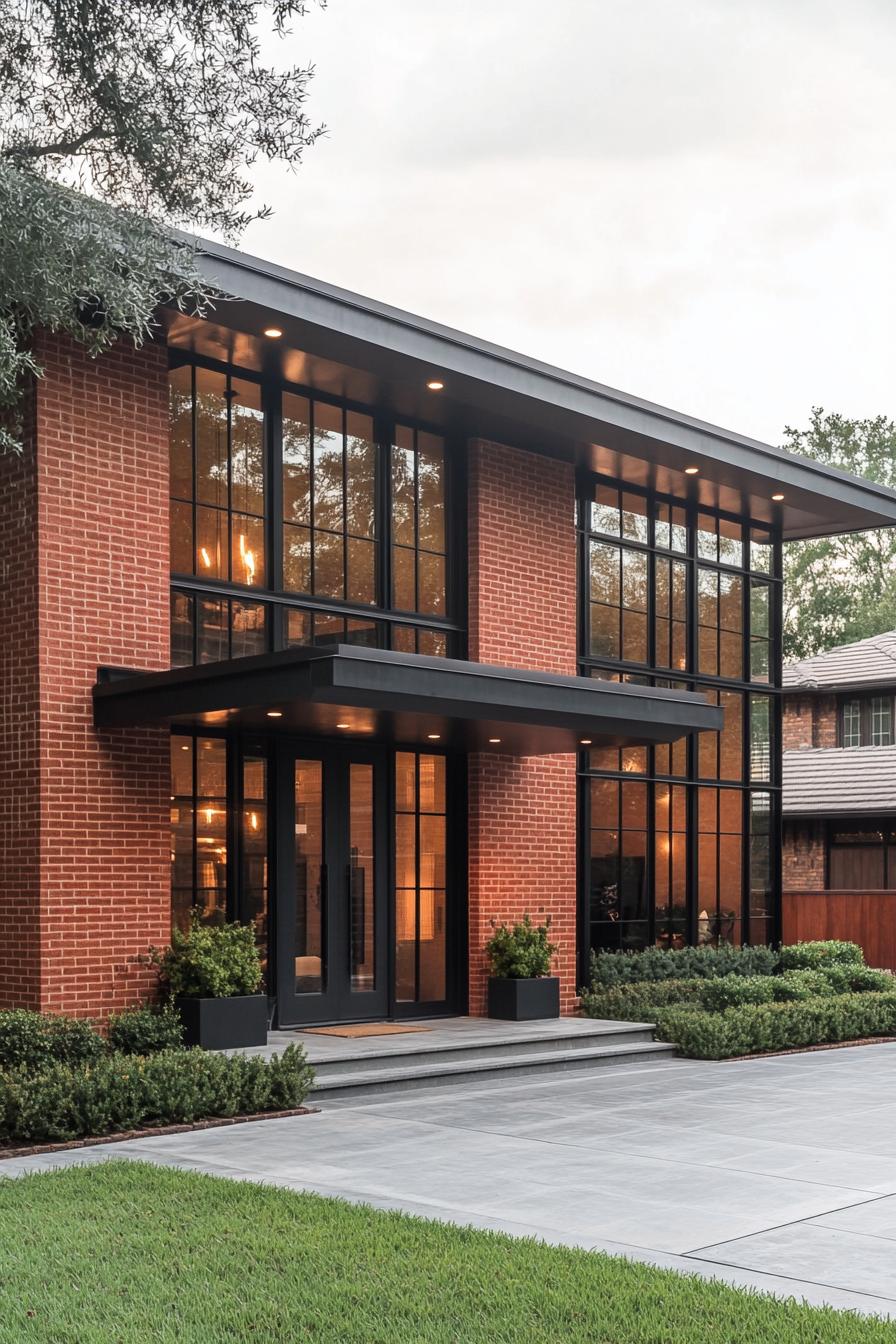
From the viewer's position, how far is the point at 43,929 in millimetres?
11727

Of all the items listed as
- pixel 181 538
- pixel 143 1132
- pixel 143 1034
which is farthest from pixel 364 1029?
pixel 181 538

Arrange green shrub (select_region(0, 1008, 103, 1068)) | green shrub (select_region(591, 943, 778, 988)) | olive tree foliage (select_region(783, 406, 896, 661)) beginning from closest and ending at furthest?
green shrub (select_region(0, 1008, 103, 1068))
green shrub (select_region(591, 943, 778, 988))
olive tree foliage (select_region(783, 406, 896, 661))

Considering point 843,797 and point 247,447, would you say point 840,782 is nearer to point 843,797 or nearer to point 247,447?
point 843,797

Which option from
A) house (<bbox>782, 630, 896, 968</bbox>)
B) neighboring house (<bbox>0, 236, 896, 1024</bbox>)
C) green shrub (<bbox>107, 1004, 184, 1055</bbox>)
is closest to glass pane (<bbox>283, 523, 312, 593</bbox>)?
neighboring house (<bbox>0, 236, 896, 1024</bbox>)

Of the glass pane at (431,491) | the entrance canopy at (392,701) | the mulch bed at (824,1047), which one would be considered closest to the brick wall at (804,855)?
the mulch bed at (824,1047)

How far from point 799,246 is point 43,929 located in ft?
79.5

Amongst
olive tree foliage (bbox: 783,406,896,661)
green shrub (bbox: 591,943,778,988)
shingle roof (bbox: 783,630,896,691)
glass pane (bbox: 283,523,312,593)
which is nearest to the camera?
glass pane (bbox: 283,523,312,593)

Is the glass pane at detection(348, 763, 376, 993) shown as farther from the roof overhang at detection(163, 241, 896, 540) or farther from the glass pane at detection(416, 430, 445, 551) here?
the roof overhang at detection(163, 241, 896, 540)

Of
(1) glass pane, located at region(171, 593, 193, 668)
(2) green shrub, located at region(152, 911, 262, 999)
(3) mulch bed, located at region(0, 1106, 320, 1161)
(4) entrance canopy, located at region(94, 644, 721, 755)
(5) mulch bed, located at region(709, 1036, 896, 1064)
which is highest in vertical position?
(1) glass pane, located at region(171, 593, 193, 668)

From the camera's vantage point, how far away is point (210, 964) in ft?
39.6

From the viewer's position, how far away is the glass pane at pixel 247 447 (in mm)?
13875

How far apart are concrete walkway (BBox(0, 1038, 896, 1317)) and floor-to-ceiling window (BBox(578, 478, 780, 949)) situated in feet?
15.1

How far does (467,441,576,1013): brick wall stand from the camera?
1570cm

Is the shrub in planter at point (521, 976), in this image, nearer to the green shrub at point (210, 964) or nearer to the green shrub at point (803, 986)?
the green shrub at point (803, 986)
